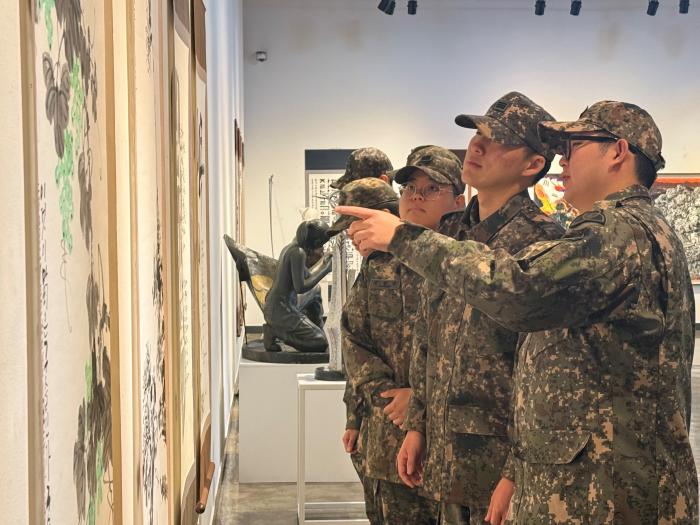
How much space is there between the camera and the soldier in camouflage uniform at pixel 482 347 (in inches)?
91.8

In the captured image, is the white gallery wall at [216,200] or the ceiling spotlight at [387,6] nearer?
the white gallery wall at [216,200]

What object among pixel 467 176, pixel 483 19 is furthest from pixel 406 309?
pixel 483 19

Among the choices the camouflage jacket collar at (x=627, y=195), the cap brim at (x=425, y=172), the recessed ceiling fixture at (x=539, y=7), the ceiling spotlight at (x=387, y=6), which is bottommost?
the camouflage jacket collar at (x=627, y=195)

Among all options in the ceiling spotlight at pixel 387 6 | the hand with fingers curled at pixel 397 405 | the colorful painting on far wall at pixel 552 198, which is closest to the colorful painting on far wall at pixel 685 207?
the colorful painting on far wall at pixel 552 198

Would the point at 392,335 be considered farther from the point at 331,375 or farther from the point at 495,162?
the point at 331,375

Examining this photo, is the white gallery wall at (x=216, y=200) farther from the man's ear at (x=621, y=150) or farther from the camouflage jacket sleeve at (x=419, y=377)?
the man's ear at (x=621, y=150)

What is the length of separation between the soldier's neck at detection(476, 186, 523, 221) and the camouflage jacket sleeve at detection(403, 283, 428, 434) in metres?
0.34

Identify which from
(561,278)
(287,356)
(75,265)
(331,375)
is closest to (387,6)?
(287,356)

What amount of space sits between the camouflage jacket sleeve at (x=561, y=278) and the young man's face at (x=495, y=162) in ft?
1.88

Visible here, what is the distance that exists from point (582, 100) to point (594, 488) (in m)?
10.4

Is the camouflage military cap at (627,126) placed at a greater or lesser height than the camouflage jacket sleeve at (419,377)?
greater

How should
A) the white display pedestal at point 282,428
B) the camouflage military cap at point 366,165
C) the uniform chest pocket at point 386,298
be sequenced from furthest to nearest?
1. the white display pedestal at point 282,428
2. the camouflage military cap at point 366,165
3. the uniform chest pocket at point 386,298

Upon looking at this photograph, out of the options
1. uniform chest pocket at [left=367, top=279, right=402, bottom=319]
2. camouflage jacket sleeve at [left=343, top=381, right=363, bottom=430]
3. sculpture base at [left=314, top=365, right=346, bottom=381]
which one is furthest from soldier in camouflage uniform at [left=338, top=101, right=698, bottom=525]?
sculpture base at [left=314, top=365, right=346, bottom=381]

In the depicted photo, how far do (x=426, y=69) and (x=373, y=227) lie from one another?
387 inches
